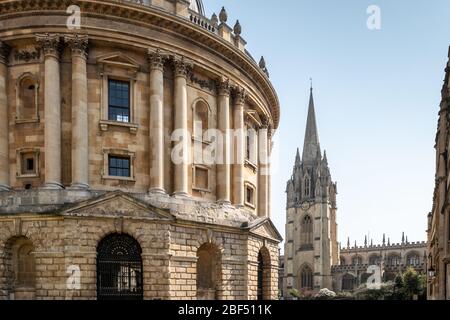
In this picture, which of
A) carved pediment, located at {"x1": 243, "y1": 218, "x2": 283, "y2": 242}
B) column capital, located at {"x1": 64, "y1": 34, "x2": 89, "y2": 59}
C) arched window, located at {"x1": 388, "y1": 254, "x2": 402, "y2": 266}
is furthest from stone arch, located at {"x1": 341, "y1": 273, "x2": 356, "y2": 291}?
column capital, located at {"x1": 64, "y1": 34, "x2": 89, "y2": 59}

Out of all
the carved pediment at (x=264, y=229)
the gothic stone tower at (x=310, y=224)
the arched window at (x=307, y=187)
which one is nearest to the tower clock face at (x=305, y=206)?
the gothic stone tower at (x=310, y=224)

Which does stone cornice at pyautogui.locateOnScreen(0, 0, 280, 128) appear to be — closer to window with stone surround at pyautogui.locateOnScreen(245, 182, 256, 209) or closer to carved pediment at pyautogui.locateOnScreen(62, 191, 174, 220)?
window with stone surround at pyautogui.locateOnScreen(245, 182, 256, 209)

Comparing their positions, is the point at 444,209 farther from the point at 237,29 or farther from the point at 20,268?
the point at 20,268

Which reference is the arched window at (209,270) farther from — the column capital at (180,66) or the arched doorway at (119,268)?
the column capital at (180,66)

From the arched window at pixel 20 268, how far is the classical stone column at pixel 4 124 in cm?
311

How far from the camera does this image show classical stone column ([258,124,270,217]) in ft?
131

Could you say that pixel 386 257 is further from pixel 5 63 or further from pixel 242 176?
pixel 5 63

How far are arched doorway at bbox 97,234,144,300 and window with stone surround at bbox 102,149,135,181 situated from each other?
3.47 metres

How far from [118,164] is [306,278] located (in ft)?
361

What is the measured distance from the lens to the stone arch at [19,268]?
1051 inches

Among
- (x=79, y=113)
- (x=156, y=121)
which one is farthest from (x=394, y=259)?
(x=79, y=113)

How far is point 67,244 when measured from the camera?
2619 cm
